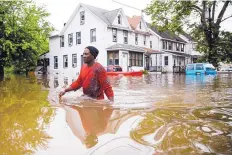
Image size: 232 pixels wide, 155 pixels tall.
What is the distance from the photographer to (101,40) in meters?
38.2

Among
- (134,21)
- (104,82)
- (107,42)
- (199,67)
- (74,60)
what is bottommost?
(104,82)

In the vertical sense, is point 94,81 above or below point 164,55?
below

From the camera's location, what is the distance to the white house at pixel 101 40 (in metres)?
37.8

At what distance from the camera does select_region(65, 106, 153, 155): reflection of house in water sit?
2.99m

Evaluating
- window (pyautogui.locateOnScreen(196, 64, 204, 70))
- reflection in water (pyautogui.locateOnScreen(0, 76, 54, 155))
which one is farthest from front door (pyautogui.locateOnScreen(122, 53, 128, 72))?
reflection in water (pyautogui.locateOnScreen(0, 76, 54, 155))

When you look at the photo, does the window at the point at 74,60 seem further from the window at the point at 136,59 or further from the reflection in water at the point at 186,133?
the reflection in water at the point at 186,133

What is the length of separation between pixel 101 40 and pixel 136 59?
5.71m

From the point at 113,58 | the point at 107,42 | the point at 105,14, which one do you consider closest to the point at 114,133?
the point at 113,58

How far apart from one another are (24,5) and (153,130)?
31.1 m

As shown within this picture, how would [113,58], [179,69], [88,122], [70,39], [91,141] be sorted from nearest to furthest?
[91,141] → [88,122] → [113,58] → [70,39] → [179,69]

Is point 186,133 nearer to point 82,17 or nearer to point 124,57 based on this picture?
point 124,57

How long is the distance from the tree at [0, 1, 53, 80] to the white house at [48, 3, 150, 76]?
8011mm

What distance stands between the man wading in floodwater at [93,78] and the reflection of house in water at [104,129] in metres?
0.49

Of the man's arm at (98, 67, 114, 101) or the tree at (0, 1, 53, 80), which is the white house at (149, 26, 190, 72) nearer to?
the tree at (0, 1, 53, 80)
